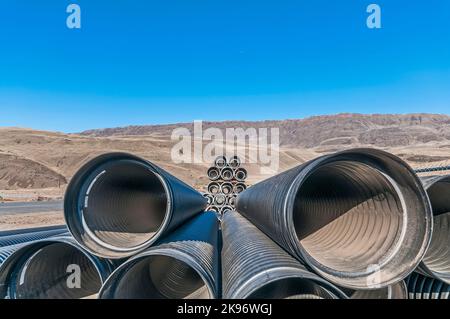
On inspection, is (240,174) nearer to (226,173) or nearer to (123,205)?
(226,173)

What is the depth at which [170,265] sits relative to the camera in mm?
5191

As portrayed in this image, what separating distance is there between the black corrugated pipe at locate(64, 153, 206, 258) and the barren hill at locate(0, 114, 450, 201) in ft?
27.8

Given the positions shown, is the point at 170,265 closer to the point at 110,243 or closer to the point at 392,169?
the point at 110,243

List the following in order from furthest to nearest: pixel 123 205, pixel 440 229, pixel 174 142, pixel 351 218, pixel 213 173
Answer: pixel 174 142 → pixel 213 173 → pixel 123 205 → pixel 440 229 → pixel 351 218

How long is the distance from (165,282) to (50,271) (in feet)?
6.32

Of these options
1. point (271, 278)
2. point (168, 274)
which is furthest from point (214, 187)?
point (271, 278)

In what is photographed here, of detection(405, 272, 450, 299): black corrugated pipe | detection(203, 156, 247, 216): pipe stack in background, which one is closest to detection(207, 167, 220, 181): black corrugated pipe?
detection(203, 156, 247, 216): pipe stack in background

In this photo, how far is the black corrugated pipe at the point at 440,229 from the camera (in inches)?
157

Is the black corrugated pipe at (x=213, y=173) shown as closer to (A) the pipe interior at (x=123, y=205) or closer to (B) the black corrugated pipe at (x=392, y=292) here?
(A) the pipe interior at (x=123, y=205)

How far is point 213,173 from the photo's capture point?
60.6 ft

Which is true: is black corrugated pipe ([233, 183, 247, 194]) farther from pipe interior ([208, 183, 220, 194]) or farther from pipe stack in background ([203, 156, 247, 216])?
pipe interior ([208, 183, 220, 194])

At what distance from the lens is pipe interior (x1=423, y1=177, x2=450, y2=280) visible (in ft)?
13.4
